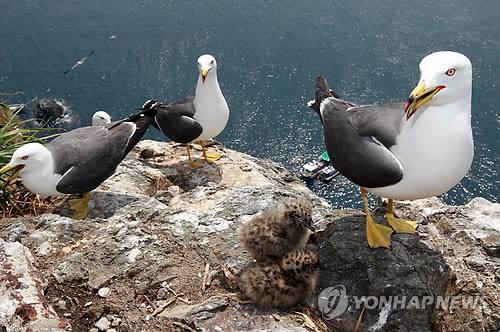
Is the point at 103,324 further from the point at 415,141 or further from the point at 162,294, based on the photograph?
the point at 415,141

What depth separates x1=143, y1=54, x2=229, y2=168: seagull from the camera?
1122cm

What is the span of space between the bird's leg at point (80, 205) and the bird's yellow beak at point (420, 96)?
4938 millimetres

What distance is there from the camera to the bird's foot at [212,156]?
11.3 metres

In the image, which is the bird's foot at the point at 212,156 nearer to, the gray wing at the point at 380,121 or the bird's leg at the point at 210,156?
the bird's leg at the point at 210,156

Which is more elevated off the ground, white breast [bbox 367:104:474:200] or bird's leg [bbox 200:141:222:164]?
white breast [bbox 367:104:474:200]

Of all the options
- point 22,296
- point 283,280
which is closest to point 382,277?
point 283,280

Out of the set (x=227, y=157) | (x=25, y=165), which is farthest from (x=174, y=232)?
(x=227, y=157)

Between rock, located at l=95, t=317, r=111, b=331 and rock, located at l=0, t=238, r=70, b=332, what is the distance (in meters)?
0.36

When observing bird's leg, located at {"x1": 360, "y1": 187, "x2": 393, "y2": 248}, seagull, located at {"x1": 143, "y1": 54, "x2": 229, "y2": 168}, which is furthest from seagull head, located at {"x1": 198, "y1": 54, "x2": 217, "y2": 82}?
bird's leg, located at {"x1": 360, "y1": 187, "x2": 393, "y2": 248}

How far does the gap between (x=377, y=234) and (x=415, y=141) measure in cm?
110

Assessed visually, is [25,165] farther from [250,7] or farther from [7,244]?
[250,7]

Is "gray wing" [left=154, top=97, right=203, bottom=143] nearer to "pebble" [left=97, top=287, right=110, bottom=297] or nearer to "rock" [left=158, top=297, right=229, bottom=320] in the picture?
"pebble" [left=97, top=287, right=110, bottom=297]

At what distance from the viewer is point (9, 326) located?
4625 millimetres

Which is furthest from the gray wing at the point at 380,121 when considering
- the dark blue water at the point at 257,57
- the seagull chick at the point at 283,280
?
the dark blue water at the point at 257,57
